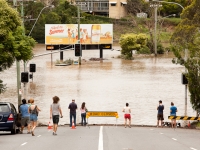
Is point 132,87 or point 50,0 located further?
point 50,0

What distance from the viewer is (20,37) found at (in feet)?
112

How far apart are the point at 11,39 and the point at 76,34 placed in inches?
2139

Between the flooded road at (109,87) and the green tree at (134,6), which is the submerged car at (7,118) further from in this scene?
the green tree at (134,6)

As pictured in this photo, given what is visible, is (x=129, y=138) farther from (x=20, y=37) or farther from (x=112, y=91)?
(x=112, y=91)

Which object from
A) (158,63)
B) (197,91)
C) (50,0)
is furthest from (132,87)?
(50,0)

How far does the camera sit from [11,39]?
32562mm

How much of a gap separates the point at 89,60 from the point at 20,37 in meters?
53.7

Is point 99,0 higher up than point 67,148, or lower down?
higher up

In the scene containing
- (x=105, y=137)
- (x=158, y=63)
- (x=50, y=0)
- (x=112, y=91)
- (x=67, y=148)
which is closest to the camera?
(x=67, y=148)

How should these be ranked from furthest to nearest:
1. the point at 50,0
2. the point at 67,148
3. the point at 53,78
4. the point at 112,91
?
the point at 50,0, the point at 53,78, the point at 112,91, the point at 67,148

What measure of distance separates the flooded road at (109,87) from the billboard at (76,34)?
3.35 m

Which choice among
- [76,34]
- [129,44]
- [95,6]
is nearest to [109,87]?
[76,34]

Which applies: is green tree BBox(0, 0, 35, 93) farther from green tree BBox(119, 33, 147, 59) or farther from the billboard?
green tree BBox(119, 33, 147, 59)

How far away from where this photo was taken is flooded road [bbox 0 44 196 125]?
1620 inches
